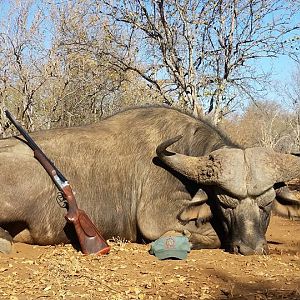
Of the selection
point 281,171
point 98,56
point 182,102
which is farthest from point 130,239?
point 98,56

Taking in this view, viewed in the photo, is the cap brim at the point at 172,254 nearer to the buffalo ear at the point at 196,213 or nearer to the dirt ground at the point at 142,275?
the dirt ground at the point at 142,275

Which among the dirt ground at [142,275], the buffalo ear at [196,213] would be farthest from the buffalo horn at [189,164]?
the dirt ground at [142,275]

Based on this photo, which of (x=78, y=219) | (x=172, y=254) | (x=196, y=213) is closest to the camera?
(x=172, y=254)

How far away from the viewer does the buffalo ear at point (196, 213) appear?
5.84m

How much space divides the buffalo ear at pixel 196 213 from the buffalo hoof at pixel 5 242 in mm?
1830

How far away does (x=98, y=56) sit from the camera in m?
12.8

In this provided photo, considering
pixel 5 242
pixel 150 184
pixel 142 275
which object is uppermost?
pixel 150 184

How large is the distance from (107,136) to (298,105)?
1289 inches

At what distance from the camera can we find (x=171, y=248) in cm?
518

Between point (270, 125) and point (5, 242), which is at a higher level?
point (270, 125)

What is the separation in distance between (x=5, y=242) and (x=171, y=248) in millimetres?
1720

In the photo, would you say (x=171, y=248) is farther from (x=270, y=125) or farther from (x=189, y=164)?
(x=270, y=125)

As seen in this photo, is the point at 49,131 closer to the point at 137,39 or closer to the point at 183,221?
the point at 183,221

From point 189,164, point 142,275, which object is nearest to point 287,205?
point 189,164
